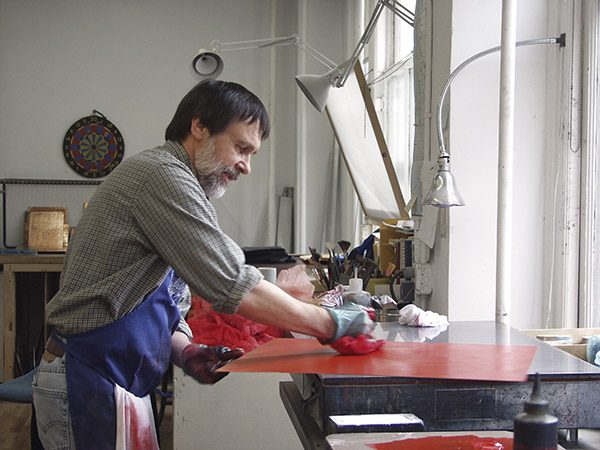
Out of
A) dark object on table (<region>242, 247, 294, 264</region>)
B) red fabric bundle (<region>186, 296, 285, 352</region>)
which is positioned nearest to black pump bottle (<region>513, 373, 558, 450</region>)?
red fabric bundle (<region>186, 296, 285, 352</region>)

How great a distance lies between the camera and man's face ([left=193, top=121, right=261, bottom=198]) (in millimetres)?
1911

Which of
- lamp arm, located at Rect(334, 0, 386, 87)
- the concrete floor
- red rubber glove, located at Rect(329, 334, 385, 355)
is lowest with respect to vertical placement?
the concrete floor

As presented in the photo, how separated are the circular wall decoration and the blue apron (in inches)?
183

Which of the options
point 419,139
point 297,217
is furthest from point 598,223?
point 297,217

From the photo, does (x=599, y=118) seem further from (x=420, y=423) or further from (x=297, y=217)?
(x=297, y=217)

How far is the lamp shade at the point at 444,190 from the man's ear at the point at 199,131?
2.78 feet

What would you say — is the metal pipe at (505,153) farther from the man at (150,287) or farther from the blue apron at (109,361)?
the blue apron at (109,361)

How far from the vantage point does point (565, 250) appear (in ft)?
8.94

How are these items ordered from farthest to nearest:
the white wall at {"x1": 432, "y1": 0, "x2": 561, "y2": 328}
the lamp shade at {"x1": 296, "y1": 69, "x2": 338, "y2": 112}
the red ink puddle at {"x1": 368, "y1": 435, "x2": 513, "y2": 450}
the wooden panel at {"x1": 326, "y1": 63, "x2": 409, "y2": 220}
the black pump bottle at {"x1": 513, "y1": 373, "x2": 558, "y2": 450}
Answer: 1. the wooden panel at {"x1": 326, "y1": 63, "x2": 409, "y2": 220}
2. the lamp shade at {"x1": 296, "y1": 69, "x2": 338, "y2": 112}
3. the white wall at {"x1": 432, "y1": 0, "x2": 561, "y2": 328}
4. the red ink puddle at {"x1": 368, "y1": 435, "x2": 513, "y2": 450}
5. the black pump bottle at {"x1": 513, "y1": 373, "x2": 558, "y2": 450}

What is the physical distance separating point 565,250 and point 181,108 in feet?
4.65

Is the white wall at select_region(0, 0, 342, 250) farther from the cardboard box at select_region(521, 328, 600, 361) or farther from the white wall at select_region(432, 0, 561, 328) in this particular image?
the cardboard box at select_region(521, 328, 600, 361)

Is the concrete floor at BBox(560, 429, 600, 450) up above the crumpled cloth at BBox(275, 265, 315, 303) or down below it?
below

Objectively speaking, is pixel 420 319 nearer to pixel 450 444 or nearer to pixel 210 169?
pixel 210 169

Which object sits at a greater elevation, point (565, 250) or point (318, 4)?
point (318, 4)
